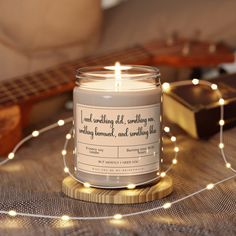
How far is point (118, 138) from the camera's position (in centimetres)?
56

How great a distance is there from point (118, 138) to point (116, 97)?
0.04m

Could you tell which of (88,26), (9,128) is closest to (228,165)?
(9,128)

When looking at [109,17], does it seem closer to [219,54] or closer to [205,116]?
[219,54]

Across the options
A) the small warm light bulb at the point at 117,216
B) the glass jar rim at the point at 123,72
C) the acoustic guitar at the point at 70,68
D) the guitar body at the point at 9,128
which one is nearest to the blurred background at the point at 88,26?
the acoustic guitar at the point at 70,68

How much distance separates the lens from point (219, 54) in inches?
39.4

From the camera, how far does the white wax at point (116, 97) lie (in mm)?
557

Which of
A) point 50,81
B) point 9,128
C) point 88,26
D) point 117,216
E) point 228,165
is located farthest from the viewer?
point 88,26

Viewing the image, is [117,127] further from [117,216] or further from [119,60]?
[119,60]

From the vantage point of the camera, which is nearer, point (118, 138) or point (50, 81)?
point (118, 138)

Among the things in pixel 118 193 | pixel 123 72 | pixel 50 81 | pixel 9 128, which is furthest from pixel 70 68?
pixel 118 193

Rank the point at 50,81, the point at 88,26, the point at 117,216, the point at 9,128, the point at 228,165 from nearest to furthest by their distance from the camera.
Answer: the point at 117,216, the point at 228,165, the point at 9,128, the point at 50,81, the point at 88,26

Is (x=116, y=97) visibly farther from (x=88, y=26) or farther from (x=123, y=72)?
(x=88, y=26)

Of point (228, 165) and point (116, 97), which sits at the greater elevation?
point (116, 97)

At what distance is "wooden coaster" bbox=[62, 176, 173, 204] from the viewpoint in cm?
56
